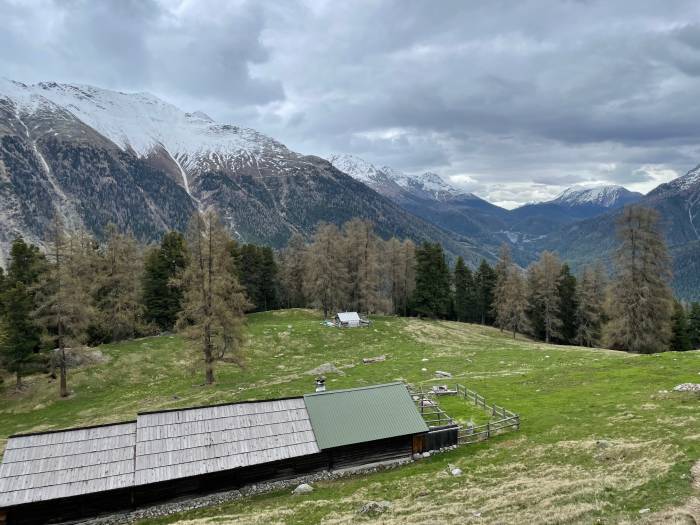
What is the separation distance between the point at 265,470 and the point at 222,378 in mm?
25459

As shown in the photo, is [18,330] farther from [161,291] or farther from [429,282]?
[429,282]

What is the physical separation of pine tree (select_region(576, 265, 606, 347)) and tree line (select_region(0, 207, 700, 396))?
247 millimetres

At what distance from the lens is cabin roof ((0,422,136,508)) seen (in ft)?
74.4

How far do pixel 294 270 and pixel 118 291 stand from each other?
44.7 metres

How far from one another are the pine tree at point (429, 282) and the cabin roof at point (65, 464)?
219 ft

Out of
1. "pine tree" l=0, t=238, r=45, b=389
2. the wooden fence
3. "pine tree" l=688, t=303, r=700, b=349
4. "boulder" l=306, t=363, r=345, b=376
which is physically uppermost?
"pine tree" l=0, t=238, r=45, b=389

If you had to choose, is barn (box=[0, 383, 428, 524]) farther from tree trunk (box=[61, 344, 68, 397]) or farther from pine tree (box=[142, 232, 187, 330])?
pine tree (box=[142, 232, 187, 330])

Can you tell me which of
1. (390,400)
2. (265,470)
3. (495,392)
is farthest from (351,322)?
(265,470)

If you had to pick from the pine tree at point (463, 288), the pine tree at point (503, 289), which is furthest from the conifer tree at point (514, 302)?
Result: the pine tree at point (463, 288)

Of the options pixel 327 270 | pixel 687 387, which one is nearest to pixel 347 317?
pixel 327 270

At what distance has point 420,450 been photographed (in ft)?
97.2

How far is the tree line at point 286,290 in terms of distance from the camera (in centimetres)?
4584

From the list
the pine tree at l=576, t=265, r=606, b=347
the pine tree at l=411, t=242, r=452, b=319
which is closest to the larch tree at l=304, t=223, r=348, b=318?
the pine tree at l=411, t=242, r=452, b=319

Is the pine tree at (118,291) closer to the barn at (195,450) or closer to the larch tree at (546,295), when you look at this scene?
the barn at (195,450)
